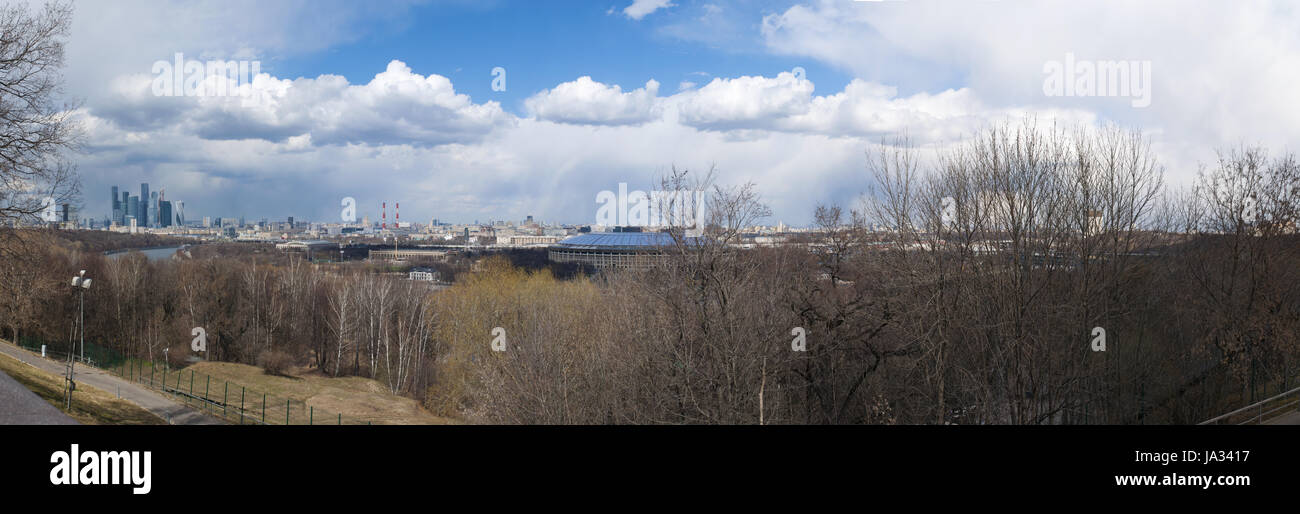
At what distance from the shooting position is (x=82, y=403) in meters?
15.4

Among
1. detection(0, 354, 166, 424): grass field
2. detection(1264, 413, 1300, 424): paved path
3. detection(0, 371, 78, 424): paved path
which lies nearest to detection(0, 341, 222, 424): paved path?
detection(0, 354, 166, 424): grass field

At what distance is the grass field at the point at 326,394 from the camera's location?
2997 cm

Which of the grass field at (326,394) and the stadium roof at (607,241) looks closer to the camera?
the grass field at (326,394)

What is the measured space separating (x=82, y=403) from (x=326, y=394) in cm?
2011

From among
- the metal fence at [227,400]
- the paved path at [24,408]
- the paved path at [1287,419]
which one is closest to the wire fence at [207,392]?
the metal fence at [227,400]

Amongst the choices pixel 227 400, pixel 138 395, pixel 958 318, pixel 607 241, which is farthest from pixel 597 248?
pixel 958 318

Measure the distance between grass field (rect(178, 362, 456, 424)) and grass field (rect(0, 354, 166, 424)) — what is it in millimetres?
7817

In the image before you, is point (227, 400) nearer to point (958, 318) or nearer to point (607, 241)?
point (958, 318)

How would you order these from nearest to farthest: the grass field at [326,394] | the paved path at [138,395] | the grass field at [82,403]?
the grass field at [82,403]
the paved path at [138,395]
the grass field at [326,394]

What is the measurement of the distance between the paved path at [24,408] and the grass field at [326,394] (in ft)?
43.4

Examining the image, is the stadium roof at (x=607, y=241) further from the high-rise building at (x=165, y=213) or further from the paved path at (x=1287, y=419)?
the high-rise building at (x=165, y=213)

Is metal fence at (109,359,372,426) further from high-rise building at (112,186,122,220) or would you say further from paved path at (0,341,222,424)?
high-rise building at (112,186,122,220)

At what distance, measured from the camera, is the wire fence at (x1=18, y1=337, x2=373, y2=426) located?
24.8 m
